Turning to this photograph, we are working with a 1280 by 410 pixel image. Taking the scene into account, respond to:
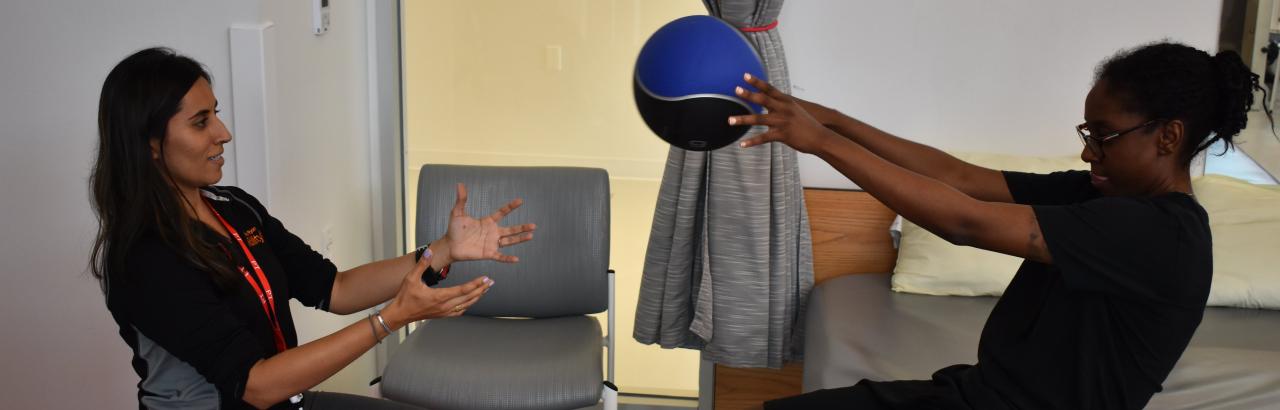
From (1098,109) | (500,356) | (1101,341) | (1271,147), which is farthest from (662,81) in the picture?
(1271,147)

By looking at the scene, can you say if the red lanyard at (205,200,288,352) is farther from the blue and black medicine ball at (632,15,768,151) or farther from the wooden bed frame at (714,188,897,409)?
the wooden bed frame at (714,188,897,409)

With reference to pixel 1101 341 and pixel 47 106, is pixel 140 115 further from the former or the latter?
pixel 1101 341

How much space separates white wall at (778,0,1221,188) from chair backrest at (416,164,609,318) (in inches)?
28.7

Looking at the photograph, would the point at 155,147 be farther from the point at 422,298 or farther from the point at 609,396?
the point at 609,396

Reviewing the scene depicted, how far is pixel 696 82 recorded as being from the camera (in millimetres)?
1839

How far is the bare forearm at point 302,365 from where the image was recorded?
72.0 inches

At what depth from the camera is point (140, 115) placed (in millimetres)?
1778

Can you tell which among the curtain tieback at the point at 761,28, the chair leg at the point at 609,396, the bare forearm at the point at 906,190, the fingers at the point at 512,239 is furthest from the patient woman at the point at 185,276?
the curtain tieback at the point at 761,28

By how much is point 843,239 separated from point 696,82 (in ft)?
4.82

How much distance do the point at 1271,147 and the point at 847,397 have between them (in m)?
1.78

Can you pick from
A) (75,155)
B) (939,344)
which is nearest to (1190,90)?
(939,344)

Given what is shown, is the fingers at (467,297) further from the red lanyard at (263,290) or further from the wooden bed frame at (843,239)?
the wooden bed frame at (843,239)

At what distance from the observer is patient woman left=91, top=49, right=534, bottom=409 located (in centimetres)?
179

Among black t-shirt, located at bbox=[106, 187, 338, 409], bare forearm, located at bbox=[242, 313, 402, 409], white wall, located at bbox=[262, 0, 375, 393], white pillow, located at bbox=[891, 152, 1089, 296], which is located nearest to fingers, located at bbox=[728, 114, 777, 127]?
bare forearm, located at bbox=[242, 313, 402, 409]
